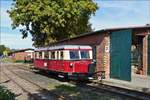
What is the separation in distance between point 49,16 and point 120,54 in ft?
74.0

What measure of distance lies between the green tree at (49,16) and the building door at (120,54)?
20642 mm

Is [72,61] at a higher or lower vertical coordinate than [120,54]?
lower

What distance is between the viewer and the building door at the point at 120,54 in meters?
27.5

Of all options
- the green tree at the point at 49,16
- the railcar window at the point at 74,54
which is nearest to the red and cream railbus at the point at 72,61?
the railcar window at the point at 74,54

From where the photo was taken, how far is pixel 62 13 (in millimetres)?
50656

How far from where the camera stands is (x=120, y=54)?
94.8 ft

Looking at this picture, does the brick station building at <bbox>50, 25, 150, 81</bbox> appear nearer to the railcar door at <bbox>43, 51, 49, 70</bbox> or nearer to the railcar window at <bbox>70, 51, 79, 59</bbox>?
the railcar window at <bbox>70, 51, 79, 59</bbox>

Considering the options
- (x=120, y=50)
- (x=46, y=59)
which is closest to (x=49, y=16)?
(x=46, y=59)

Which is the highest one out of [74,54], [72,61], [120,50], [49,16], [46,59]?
[49,16]

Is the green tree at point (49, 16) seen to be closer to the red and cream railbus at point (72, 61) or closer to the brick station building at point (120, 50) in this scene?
the brick station building at point (120, 50)

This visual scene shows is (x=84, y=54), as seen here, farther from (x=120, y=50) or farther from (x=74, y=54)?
(x=120, y=50)

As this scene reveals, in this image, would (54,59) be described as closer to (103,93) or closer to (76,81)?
(76,81)

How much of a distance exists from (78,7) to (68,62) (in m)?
28.1

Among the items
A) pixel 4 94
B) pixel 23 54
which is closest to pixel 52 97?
pixel 4 94
